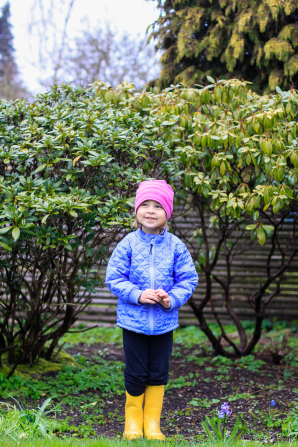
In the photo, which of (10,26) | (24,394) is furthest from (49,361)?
(10,26)

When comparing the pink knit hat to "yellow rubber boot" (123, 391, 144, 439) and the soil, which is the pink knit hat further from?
the soil

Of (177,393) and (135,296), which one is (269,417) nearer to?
(177,393)

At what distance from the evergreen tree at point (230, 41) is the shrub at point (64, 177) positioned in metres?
3.30

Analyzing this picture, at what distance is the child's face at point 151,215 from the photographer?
2.46 meters

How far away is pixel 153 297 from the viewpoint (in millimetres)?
2244

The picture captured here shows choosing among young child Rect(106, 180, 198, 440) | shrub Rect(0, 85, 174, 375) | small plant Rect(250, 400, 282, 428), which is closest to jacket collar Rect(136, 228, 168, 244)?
young child Rect(106, 180, 198, 440)

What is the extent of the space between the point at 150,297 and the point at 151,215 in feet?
1.75

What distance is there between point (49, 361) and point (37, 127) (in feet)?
7.89

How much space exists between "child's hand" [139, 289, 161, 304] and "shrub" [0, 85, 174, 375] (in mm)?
659

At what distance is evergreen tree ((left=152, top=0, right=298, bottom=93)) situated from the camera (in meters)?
5.60

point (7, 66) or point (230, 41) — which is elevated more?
point (7, 66)

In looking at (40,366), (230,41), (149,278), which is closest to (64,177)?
(149,278)

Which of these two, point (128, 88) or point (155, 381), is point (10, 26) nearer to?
point (128, 88)

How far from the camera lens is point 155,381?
2482 mm
